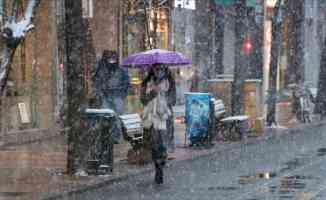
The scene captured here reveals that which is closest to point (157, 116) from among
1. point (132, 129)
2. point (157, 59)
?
point (132, 129)

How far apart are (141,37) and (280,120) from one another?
5.22 metres

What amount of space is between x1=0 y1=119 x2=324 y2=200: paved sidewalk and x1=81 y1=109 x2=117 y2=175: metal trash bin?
312 millimetres

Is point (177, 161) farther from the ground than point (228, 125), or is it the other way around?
point (228, 125)

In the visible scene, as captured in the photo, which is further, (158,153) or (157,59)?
(157,59)

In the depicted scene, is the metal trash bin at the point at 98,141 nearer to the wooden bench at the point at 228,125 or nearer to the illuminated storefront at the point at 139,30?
the wooden bench at the point at 228,125

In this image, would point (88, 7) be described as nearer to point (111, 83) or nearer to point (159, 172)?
point (111, 83)

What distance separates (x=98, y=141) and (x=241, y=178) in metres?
2.39

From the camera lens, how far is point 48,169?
1418 centimetres

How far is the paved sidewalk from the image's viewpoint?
11.9 m

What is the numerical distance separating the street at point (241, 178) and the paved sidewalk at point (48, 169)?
0.88ft

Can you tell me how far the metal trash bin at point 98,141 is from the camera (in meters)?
13.5

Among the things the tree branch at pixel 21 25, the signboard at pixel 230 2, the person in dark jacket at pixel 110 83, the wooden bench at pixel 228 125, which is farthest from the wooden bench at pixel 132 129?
the signboard at pixel 230 2

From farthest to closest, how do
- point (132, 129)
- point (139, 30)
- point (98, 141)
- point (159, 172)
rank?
1. point (139, 30)
2. point (132, 129)
3. point (98, 141)
4. point (159, 172)

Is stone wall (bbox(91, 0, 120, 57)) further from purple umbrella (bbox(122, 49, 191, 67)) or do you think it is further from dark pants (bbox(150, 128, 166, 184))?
dark pants (bbox(150, 128, 166, 184))
